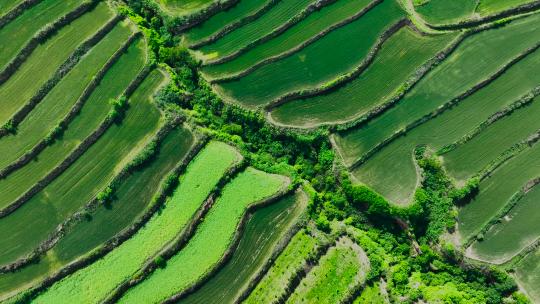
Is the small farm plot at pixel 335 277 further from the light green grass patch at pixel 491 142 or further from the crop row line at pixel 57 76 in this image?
the crop row line at pixel 57 76

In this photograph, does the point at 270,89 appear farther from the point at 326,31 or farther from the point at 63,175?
the point at 63,175

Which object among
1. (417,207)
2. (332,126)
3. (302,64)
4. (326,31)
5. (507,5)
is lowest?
(417,207)

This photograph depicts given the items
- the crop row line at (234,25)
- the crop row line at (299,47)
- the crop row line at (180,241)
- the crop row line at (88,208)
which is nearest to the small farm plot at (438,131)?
the crop row line at (299,47)

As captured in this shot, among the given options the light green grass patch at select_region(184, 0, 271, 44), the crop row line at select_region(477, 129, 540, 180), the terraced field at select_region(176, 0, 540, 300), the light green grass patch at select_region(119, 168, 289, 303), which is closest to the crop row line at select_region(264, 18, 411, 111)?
the terraced field at select_region(176, 0, 540, 300)

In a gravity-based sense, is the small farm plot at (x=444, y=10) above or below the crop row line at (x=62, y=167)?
above

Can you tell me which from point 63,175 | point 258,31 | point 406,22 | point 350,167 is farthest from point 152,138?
point 406,22

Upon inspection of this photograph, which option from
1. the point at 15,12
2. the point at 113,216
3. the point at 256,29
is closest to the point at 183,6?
the point at 256,29
